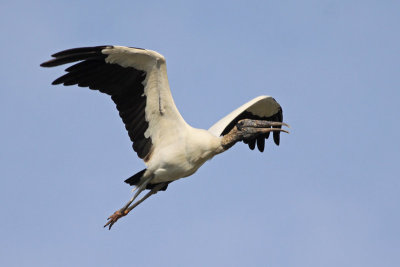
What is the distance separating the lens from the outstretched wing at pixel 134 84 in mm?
14953

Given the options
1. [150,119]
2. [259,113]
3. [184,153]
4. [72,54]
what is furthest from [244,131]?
[72,54]

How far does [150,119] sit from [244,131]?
66.4 inches

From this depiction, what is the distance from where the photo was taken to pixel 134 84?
606 inches

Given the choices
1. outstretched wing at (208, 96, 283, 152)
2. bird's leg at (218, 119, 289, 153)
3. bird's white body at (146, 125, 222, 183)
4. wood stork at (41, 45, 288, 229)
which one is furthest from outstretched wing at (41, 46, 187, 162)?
outstretched wing at (208, 96, 283, 152)

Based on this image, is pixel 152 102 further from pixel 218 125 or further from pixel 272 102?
pixel 272 102

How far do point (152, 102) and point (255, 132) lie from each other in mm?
1968

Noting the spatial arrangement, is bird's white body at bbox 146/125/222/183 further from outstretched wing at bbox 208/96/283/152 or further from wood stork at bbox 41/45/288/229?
outstretched wing at bbox 208/96/283/152

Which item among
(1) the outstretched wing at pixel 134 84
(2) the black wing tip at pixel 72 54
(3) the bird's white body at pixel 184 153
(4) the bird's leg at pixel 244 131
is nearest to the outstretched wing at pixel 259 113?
(4) the bird's leg at pixel 244 131

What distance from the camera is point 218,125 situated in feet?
53.6

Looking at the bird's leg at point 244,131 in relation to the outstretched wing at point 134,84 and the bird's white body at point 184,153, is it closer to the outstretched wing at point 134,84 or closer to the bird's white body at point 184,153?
the bird's white body at point 184,153

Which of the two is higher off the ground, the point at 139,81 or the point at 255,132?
the point at 139,81

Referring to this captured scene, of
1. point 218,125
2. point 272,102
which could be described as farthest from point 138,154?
point 272,102

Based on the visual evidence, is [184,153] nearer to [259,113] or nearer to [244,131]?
[244,131]

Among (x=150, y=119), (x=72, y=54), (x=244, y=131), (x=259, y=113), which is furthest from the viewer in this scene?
(x=259, y=113)
